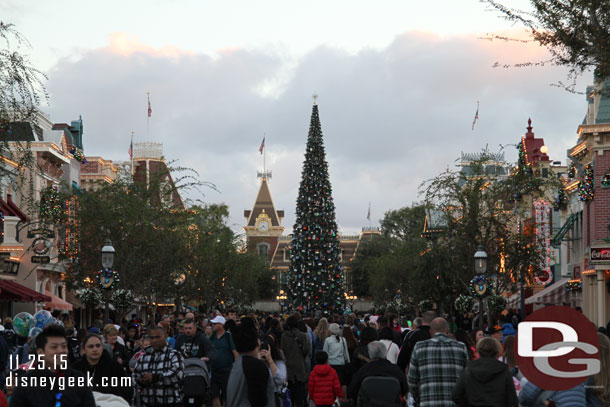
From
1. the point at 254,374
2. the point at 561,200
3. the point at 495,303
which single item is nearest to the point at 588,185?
the point at 495,303

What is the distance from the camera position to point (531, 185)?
3950 cm

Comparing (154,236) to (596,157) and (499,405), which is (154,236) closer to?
(596,157)

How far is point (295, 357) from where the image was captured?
2036cm

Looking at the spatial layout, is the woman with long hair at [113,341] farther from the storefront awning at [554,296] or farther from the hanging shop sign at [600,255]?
the storefront awning at [554,296]

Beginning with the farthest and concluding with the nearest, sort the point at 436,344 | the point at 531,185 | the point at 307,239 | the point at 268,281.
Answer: the point at 268,281, the point at 307,239, the point at 531,185, the point at 436,344

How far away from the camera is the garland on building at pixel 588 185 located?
135 feet

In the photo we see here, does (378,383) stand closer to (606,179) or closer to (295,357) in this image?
(295,357)

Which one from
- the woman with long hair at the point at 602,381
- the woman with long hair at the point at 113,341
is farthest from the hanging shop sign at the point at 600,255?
the woman with long hair at the point at 602,381

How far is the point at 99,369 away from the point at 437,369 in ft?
12.1

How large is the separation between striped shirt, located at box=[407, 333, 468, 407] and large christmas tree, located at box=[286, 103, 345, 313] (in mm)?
51633

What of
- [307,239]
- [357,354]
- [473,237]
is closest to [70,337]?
[357,354]

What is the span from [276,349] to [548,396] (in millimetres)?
8130

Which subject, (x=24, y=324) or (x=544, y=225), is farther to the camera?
(x=544, y=225)

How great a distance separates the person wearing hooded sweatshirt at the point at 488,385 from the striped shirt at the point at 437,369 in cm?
113
